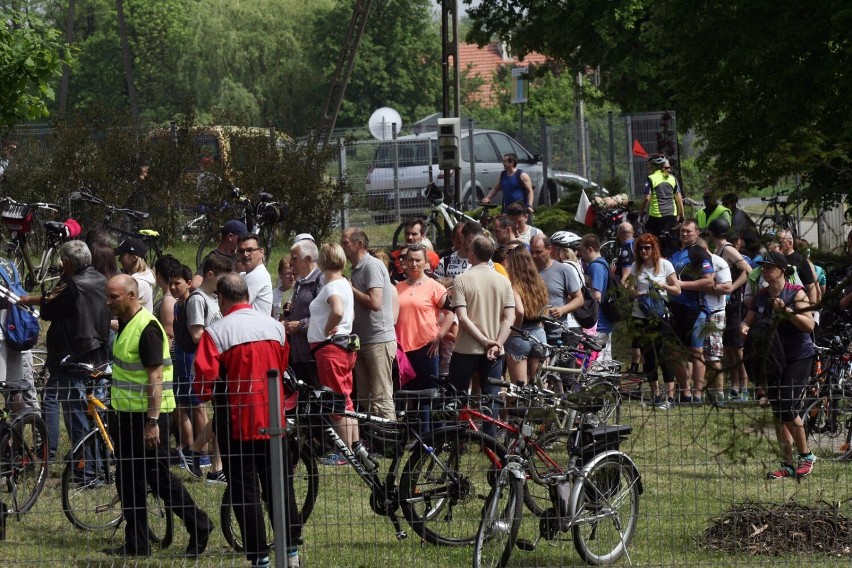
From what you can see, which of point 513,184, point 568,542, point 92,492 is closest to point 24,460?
point 92,492

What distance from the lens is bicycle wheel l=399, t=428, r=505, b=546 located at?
7.78 metres

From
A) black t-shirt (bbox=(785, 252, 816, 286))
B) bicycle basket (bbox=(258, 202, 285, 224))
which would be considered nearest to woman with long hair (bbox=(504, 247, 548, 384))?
black t-shirt (bbox=(785, 252, 816, 286))

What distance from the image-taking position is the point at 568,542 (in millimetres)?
7922

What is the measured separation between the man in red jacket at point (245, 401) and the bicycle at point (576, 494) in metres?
1.12

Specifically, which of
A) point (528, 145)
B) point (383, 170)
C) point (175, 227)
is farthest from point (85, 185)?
point (528, 145)

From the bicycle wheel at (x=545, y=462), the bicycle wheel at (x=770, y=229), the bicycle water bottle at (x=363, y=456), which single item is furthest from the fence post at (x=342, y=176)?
the bicycle wheel at (x=545, y=462)

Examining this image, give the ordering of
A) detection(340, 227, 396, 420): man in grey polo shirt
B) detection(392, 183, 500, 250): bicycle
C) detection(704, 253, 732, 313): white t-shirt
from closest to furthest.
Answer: detection(340, 227, 396, 420): man in grey polo shirt
detection(704, 253, 732, 313): white t-shirt
detection(392, 183, 500, 250): bicycle

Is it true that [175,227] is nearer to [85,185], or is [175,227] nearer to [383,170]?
[85,185]

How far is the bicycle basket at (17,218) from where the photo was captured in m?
17.4

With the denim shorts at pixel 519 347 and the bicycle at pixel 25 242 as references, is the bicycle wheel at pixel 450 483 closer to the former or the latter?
the denim shorts at pixel 519 347

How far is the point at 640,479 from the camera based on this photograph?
311 inches

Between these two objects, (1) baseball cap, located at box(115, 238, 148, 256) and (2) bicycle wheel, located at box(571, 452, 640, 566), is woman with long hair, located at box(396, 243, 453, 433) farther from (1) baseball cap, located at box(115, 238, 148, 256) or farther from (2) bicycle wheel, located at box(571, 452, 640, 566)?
(2) bicycle wheel, located at box(571, 452, 640, 566)

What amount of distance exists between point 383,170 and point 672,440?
17823mm

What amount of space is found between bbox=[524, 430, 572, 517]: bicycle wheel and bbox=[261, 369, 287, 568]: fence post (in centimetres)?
151
